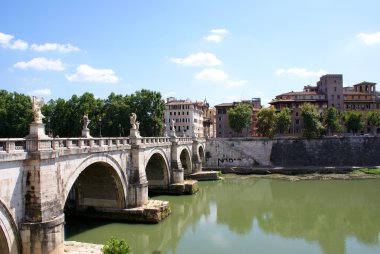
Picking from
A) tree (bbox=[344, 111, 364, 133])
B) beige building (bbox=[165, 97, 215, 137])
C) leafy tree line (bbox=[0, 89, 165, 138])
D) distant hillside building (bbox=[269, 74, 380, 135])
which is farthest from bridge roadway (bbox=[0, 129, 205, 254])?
beige building (bbox=[165, 97, 215, 137])

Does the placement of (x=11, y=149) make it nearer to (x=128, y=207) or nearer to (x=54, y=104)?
(x=128, y=207)

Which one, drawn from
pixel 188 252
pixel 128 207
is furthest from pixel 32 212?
pixel 128 207

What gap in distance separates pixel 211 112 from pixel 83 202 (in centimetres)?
8012

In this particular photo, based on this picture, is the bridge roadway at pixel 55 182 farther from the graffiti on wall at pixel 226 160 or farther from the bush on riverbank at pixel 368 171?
the bush on riverbank at pixel 368 171

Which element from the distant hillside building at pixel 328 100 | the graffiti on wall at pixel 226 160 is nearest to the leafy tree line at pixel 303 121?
the distant hillside building at pixel 328 100

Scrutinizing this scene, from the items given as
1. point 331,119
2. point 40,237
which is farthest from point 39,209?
point 331,119

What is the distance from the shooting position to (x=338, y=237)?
73.6 feet

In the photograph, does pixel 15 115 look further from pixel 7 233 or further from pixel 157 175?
pixel 7 233

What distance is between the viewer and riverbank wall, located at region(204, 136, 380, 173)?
55.5m

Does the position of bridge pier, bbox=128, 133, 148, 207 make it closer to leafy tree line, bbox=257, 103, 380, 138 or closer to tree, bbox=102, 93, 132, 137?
tree, bbox=102, 93, 132, 137

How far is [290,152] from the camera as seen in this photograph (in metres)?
56.7

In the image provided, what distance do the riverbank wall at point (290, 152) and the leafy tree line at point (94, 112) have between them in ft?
37.0

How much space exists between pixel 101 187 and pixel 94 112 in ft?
98.9

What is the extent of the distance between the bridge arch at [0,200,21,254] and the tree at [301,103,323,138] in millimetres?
50613
